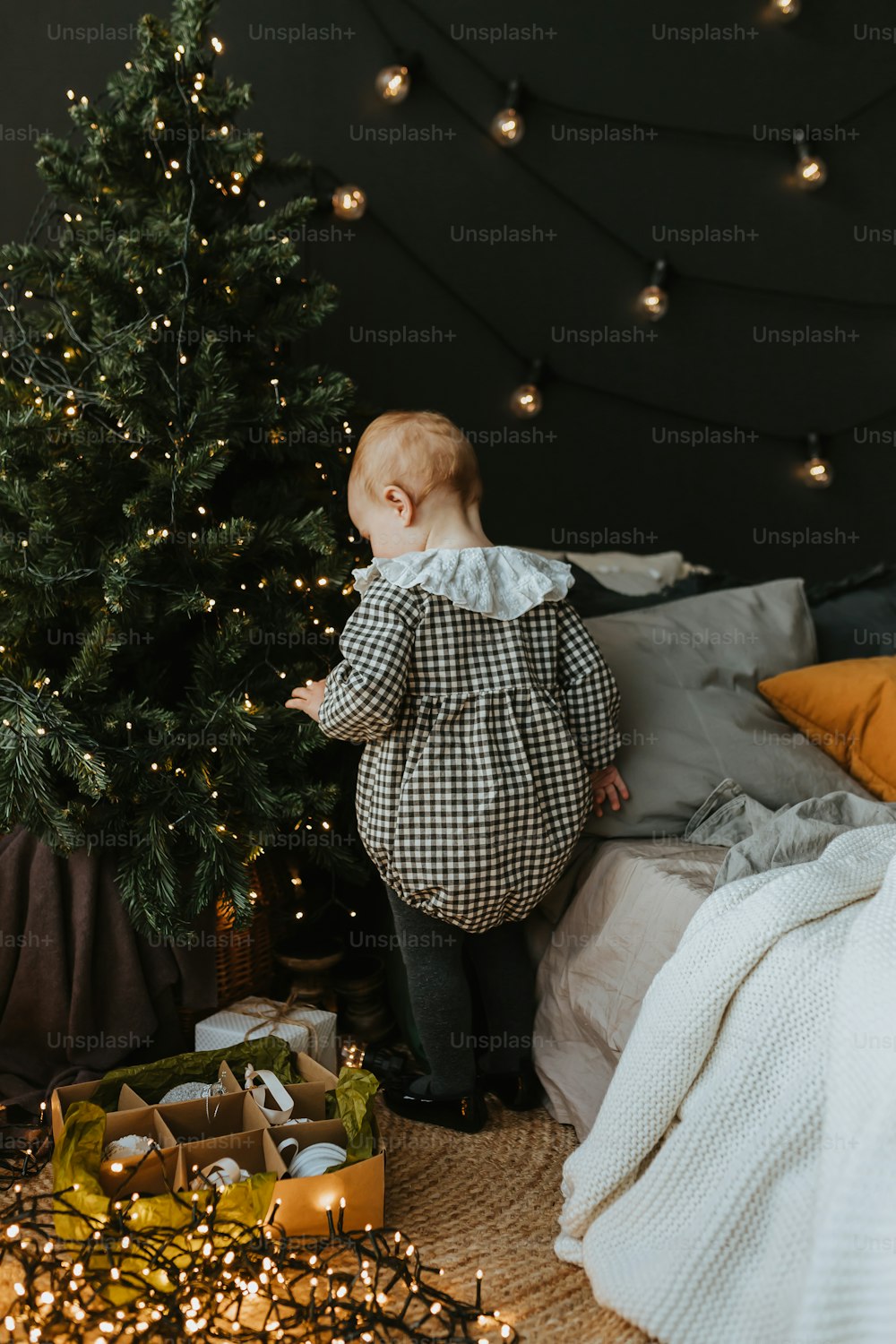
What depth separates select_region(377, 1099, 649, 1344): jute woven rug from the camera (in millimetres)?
1229

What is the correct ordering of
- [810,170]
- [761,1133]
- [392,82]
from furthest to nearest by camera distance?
[810,170]
[392,82]
[761,1133]

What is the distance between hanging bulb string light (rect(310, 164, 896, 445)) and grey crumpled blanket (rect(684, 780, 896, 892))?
1.26m

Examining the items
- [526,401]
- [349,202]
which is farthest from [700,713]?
[349,202]

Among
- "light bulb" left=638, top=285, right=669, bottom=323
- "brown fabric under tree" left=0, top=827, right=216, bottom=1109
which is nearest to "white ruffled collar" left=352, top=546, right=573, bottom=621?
"brown fabric under tree" left=0, top=827, right=216, bottom=1109

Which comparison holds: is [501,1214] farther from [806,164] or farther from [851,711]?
[806,164]

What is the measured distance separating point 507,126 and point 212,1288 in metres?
2.33

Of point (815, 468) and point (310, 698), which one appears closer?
point (310, 698)

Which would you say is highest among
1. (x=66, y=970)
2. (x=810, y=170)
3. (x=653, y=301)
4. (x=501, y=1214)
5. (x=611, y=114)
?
(x=611, y=114)

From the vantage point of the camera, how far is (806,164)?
252 centimetres

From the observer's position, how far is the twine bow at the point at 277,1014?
5.57ft

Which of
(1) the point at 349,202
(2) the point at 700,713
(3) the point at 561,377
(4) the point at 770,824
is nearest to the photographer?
(4) the point at 770,824

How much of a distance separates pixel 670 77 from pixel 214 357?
5.06 ft

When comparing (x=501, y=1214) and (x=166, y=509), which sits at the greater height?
(x=166, y=509)

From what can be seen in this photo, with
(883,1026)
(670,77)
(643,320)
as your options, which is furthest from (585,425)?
(883,1026)
